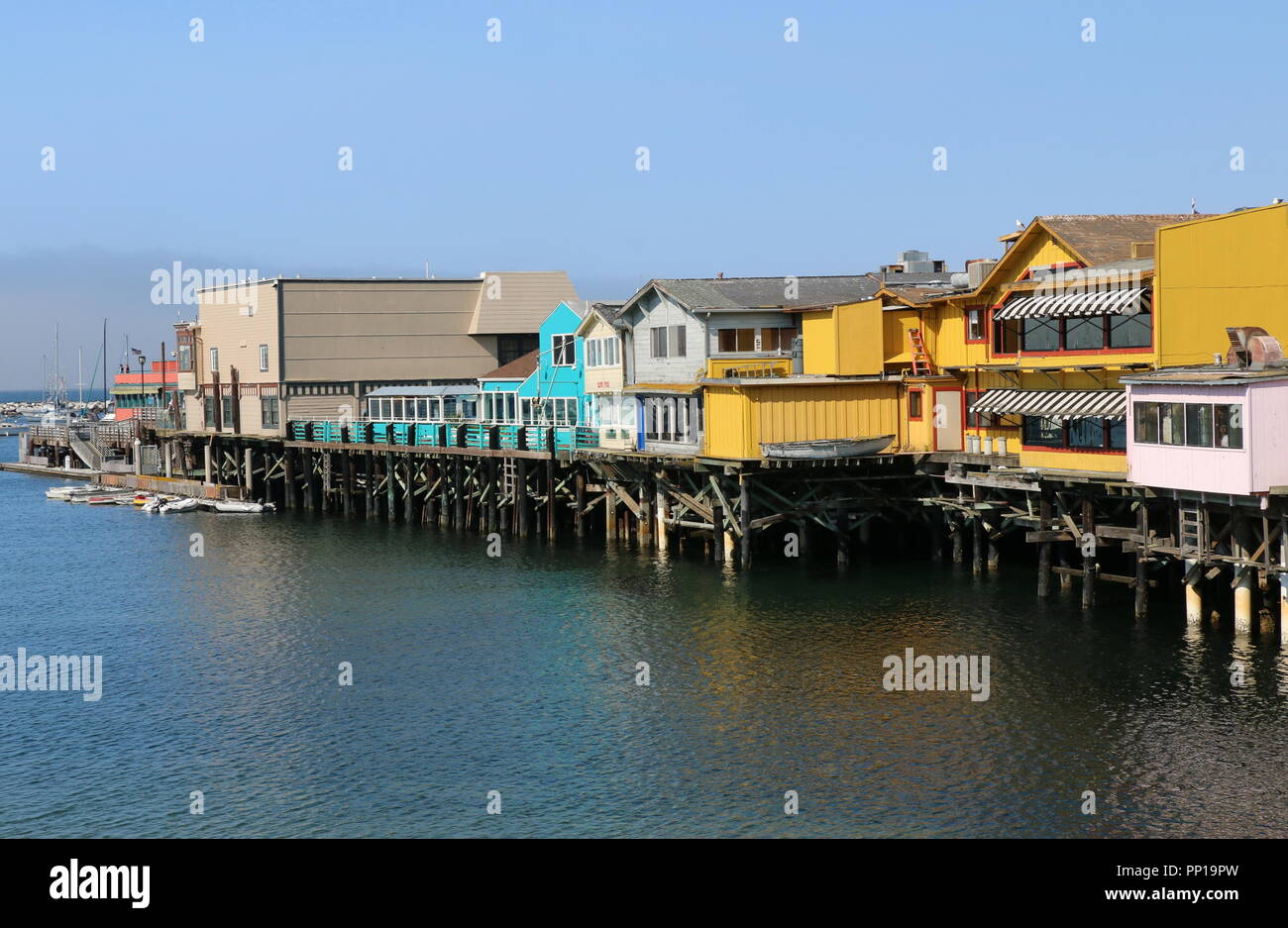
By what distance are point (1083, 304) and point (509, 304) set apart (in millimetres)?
50607

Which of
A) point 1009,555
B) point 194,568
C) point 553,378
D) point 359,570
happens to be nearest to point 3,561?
point 194,568

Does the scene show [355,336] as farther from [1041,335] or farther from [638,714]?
[638,714]

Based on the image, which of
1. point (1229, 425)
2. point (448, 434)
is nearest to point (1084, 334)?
point (1229, 425)

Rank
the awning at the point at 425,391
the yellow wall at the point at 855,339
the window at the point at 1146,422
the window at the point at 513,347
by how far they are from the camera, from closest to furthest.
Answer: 1. the window at the point at 1146,422
2. the yellow wall at the point at 855,339
3. the awning at the point at 425,391
4. the window at the point at 513,347

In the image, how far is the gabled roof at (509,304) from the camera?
283ft

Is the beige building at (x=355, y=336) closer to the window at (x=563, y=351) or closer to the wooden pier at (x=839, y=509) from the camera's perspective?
the wooden pier at (x=839, y=509)

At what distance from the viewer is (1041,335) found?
1721 inches

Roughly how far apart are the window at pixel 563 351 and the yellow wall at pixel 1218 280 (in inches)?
1236

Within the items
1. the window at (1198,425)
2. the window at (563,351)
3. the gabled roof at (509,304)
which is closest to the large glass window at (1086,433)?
the window at (1198,425)

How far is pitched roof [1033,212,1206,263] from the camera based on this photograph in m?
42.4

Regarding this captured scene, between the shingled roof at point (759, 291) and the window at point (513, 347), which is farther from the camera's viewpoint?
the window at point (513, 347)

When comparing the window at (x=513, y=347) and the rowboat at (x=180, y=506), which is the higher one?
the window at (x=513, y=347)
